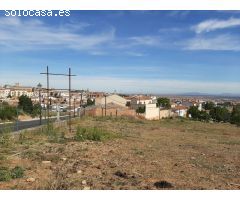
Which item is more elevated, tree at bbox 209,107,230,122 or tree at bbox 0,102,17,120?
tree at bbox 0,102,17,120

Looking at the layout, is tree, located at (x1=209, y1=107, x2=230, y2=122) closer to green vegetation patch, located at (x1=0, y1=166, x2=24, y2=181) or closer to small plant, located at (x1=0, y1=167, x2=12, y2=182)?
green vegetation patch, located at (x1=0, y1=166, x2=24, y2=181)

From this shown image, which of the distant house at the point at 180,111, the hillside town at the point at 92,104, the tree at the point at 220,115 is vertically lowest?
the distant house at the point at 180,111

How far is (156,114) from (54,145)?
45416 millimetres

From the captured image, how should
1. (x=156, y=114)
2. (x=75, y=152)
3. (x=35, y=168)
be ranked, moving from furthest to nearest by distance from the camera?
(x=156, y=114), (x=75, y=152), (x=35, y=168)

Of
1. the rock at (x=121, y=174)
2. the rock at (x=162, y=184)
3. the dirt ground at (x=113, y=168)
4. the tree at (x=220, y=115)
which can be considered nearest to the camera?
the rock at (x=162, y=184)

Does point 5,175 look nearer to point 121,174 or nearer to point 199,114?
point 121,174

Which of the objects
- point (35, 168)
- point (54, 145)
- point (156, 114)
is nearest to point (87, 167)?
point (35, 168)

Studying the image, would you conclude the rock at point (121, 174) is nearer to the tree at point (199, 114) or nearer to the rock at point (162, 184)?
the rock at point (162, 184)

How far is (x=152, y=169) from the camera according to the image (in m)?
8.32

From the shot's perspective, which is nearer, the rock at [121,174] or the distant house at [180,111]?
the rock at [121,174]

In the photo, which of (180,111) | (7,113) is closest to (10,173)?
(7,113)

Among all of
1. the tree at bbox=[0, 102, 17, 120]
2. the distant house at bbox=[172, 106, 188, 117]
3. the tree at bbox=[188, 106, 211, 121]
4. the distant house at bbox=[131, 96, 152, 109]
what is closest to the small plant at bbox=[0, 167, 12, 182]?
the tree at bbox=[0, 102, 17, 120]

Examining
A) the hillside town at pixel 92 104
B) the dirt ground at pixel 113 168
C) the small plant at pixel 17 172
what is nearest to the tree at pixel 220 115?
the hillside town at pixel 92 104

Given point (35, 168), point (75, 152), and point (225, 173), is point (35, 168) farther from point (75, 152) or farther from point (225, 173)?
point (225, 173)
